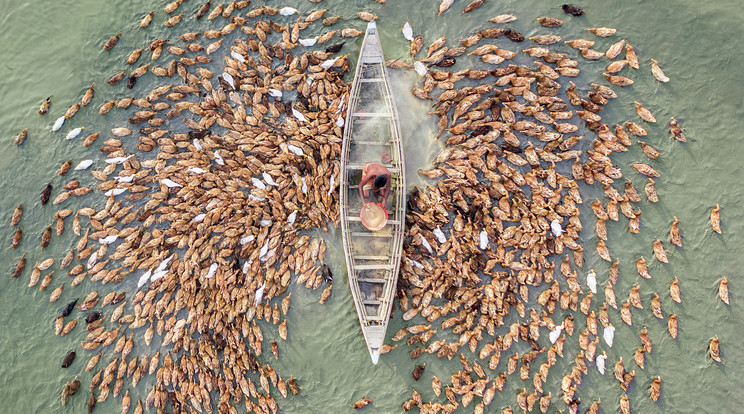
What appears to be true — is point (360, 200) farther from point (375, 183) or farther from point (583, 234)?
point (583, 234)

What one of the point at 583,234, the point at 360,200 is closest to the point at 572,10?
the point at 583,234

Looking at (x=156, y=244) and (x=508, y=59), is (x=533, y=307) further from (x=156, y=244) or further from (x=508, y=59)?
(x=156, y=244)

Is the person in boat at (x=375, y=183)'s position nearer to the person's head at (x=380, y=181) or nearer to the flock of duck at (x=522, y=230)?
the person's head at (x=380, y=181)

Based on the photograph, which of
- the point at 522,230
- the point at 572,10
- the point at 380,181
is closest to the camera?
the point at 380,181

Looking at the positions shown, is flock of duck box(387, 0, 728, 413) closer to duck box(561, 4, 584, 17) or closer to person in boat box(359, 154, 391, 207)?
duck box(561, 4, 584, 17)

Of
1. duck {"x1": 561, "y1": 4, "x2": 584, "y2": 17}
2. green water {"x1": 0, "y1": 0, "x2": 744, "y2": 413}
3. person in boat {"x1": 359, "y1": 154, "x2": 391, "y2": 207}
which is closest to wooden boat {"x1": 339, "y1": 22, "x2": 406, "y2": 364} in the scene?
person in boat {"x1": 359, "y1": 154, "x2": 391, "y2": 207}
